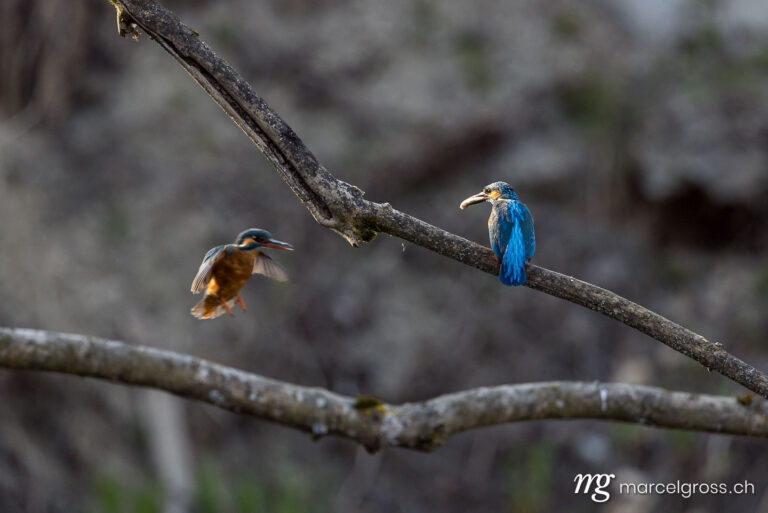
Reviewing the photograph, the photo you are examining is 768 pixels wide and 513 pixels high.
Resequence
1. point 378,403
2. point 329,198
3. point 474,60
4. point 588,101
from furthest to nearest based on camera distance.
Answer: point 474,60, point 588,101, point 378,403, point 329,198

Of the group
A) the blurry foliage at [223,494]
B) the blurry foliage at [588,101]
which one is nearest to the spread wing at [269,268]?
the blurry foliage at [223,494]

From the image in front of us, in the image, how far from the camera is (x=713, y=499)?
4.93m

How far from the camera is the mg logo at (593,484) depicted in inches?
198

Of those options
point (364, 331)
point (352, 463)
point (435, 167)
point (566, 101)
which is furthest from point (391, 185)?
point (352, 463)

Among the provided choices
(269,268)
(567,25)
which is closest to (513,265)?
(269,268)

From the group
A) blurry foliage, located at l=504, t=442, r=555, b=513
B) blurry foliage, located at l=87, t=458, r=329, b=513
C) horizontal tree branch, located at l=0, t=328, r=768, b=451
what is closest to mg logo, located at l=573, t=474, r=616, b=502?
blurry foliage, located at l=504, t=442, r=555, b=513

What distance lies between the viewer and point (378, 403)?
Answer: 2.70 metres

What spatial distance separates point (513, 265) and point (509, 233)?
15cm

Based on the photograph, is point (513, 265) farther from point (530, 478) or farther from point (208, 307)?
point (530, 478)

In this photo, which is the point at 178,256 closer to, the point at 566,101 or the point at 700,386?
the point at 566,101

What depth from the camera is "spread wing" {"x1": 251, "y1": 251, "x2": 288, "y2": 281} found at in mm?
2211

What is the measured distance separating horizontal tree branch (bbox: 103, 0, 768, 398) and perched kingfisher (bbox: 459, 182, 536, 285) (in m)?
0.04

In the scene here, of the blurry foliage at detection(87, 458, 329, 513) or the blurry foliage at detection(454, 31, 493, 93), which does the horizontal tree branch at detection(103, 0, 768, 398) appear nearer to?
the blurry foliage at detection(87, 458, 329, 513)

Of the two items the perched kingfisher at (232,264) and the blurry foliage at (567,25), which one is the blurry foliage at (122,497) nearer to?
the perched kingfisher at (232,264)
